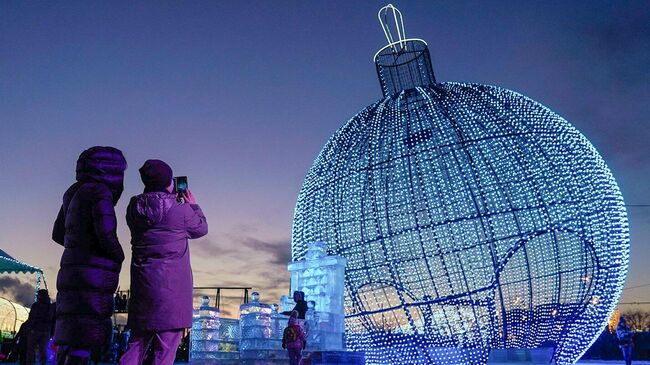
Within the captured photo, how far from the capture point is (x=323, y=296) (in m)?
10.1

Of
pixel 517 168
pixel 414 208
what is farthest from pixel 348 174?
pixel 517 168

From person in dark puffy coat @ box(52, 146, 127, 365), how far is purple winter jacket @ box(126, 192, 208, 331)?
14 centimetres

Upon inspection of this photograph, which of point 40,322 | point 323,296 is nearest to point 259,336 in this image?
point 323,296

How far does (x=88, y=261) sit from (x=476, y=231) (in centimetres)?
662

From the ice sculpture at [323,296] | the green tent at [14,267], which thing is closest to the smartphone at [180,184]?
the ice sculpture at [323,296]

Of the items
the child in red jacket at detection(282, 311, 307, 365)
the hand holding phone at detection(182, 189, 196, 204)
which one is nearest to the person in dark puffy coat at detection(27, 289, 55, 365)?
the child in red jacket at detection(282, 311, 307, 365)

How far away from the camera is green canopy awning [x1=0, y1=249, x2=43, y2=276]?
58.0ft

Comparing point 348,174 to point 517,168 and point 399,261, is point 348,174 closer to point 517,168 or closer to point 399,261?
point 399,261

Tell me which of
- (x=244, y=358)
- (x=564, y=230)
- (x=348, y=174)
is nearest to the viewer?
(x=244, y=358)

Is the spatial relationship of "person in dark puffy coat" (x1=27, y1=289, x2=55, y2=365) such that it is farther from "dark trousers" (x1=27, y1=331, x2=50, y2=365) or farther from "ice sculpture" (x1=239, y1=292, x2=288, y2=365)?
"ice sculpture" (x1=239, y1=292, x2=288, y2=365)

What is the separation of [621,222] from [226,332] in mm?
6168

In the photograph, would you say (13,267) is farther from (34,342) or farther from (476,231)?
(476,231)

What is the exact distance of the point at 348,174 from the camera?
10.0 meters

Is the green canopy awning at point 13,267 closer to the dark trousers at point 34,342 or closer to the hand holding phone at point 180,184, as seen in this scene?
the dark trousers at point 34,342
